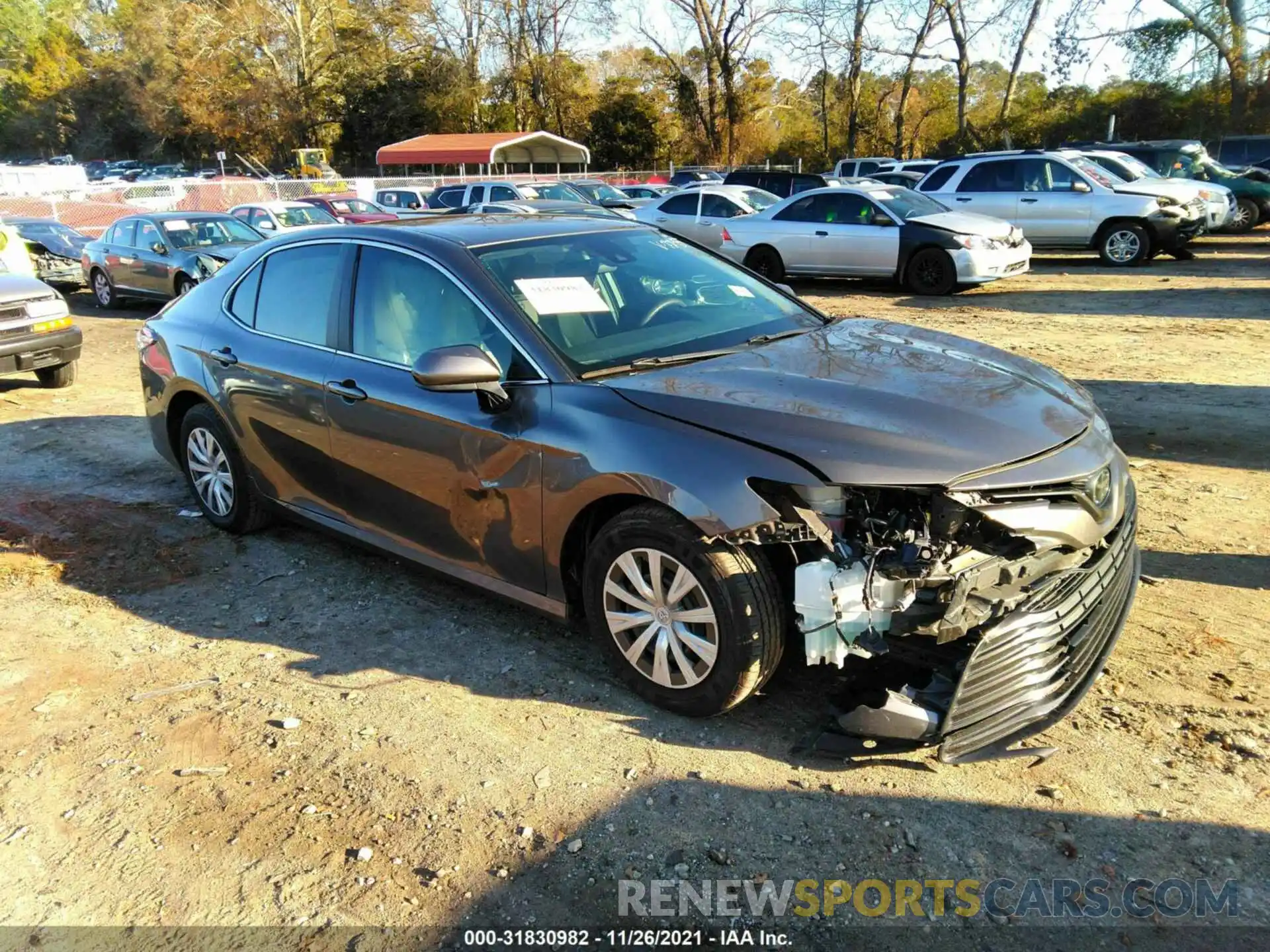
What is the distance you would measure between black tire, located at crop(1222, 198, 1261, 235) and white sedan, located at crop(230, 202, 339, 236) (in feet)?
62.0

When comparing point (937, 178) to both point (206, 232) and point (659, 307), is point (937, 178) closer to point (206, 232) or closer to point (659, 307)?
point (206, 232)

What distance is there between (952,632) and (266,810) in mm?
2302

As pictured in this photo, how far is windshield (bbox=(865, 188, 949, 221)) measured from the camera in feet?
45.9

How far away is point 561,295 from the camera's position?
3.92m

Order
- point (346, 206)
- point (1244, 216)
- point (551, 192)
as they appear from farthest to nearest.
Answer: point (551, 192) < point (346, 206) < point (1244, 216)

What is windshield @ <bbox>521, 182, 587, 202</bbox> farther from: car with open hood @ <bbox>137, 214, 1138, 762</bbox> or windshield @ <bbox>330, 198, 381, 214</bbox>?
car with open hood @ <bbox>137, 214, 1138, 762</bbox>

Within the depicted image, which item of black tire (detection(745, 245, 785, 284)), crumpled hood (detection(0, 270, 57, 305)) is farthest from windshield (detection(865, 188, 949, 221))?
crumpled hood (detection(0, 270, 57, 305))

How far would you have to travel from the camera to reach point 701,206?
56.0 ft

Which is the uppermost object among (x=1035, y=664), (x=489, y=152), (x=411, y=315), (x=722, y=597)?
(x=489, y=152)

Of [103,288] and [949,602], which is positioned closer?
[949,602]

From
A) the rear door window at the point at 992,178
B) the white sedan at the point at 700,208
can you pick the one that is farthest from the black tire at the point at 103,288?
the rear door window at the point at 992,178

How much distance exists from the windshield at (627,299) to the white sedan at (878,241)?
887cm

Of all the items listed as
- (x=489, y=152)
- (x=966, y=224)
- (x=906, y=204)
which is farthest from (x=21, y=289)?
(x=489, y=152)

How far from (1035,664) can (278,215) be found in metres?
17.0
